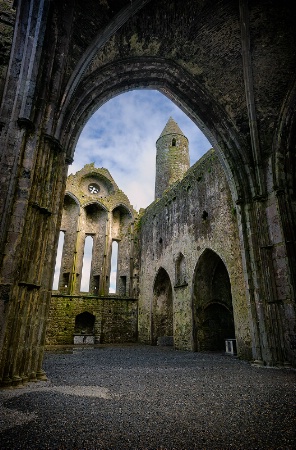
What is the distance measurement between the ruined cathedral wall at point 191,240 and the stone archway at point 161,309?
10.2 inches

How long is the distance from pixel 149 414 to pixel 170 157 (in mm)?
17962

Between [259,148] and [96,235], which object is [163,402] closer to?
[259,148]

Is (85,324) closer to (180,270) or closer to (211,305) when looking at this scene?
(180,270)

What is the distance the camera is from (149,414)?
7.40ft

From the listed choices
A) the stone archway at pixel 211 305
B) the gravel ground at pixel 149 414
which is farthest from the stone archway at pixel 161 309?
the gravel ground at pixel 149 414

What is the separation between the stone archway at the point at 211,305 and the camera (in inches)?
Result: 366

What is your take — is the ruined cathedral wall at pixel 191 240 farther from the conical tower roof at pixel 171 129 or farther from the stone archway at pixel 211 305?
the conical tower roof at pixel 171 129

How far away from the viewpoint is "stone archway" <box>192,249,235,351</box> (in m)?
9.30

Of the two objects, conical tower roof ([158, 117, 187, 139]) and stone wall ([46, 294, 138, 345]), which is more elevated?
conical tower roof ([158, 117, 187, 139])

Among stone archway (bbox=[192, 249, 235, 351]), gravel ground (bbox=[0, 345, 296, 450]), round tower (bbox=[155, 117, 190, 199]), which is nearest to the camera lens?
gravel ground (bbox=[0, 345, 296, 450])

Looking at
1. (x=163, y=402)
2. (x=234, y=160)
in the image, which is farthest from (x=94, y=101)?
(x=163, y=402)

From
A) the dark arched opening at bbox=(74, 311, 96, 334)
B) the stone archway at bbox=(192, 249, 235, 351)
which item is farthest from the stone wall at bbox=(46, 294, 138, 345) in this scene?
the stone archway at bbox=(192, 249, 235, 351)

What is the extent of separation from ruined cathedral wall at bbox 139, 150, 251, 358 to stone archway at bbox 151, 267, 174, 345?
0.85ft

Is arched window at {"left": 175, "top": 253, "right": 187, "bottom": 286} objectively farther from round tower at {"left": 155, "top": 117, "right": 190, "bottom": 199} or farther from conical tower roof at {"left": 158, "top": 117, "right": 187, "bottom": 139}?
conical tower roof at {"left": 158, "top": 117, "right": 187, "bottom": 139}
